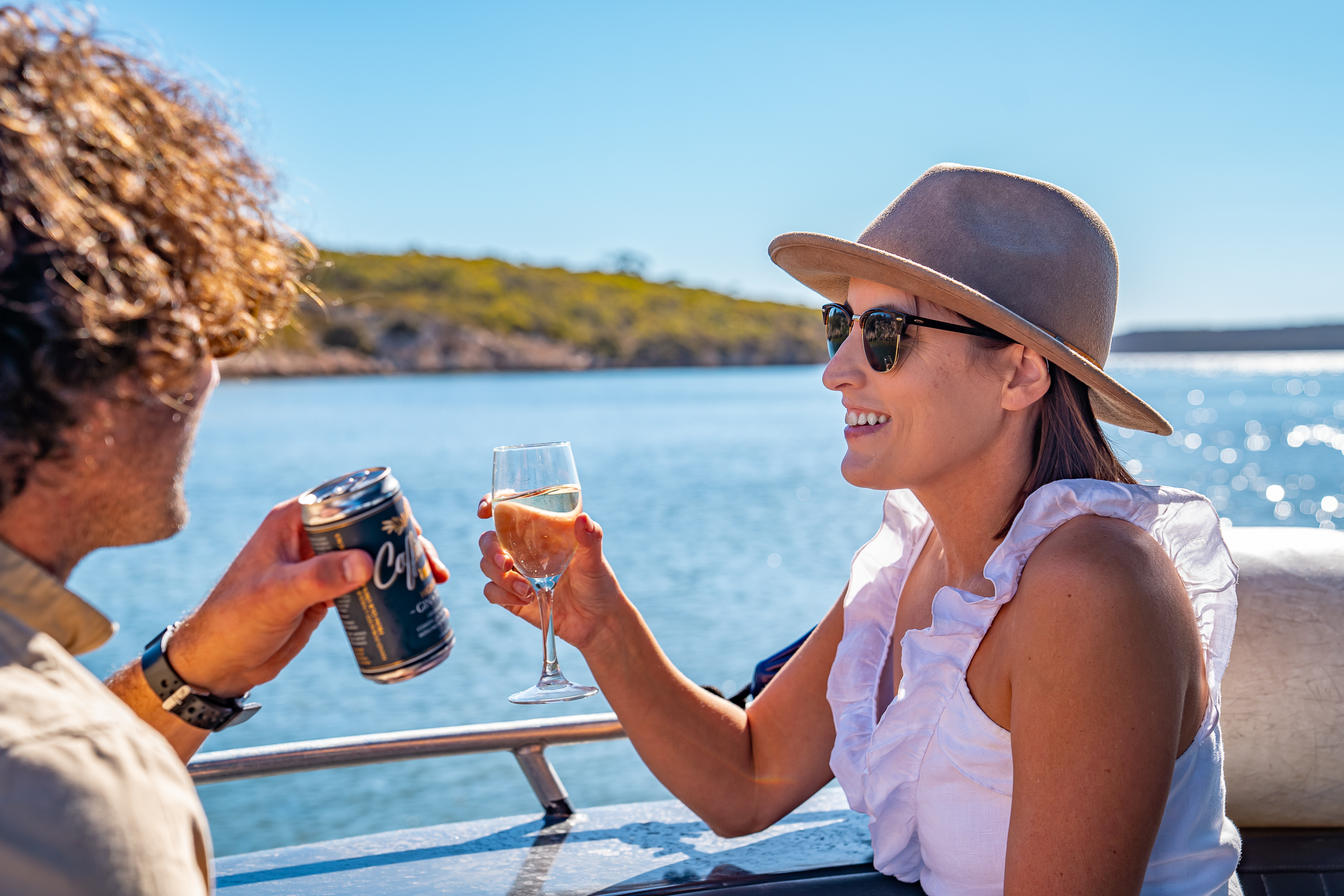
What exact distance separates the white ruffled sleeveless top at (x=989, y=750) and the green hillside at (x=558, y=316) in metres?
68.5

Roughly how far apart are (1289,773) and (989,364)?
1144 millimetres

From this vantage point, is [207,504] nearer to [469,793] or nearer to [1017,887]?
[469,793]

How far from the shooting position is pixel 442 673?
14328 millimetres

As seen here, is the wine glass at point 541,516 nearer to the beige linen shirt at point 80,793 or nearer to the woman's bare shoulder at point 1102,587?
the woman's bare shoulder at point 1102,587

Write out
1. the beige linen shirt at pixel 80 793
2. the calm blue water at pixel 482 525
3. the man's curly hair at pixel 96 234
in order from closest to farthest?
the beige linen shirt at pixel 80 793 < the man's curly hair at pixel 96 234 < the calm blue water at pixel 482 525

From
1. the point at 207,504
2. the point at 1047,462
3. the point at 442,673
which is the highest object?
the point at 1047,462

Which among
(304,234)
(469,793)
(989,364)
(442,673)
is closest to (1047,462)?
(989,364)

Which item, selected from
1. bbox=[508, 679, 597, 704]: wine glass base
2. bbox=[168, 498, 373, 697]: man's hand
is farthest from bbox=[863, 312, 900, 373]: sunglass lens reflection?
bbox=[168, 498, 373, 697]: man's hand

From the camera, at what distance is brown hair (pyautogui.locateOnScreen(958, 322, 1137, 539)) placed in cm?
192

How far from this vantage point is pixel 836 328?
6.97ft

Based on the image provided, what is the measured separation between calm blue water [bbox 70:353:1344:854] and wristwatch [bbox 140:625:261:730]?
68.4 inches

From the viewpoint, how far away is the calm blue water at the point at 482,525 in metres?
11.0

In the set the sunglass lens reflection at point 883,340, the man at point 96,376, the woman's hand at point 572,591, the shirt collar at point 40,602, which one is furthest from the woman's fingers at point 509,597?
the shirt collar at point 40,602

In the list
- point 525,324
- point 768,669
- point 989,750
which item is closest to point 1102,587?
point 989,750
